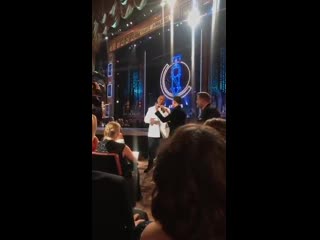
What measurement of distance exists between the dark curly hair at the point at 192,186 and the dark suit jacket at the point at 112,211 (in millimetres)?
218

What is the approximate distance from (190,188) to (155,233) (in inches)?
5.0

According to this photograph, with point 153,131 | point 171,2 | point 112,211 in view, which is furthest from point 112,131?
point 171,2

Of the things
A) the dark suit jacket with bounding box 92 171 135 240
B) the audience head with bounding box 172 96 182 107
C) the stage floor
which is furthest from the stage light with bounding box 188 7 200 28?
the dark suit jacket with bounding box 92 171 135 240

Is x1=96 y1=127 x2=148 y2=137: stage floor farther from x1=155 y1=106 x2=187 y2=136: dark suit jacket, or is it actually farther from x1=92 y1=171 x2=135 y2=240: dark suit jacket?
x1=92 y1=171 x2=135 y2=240: dark suit jacket

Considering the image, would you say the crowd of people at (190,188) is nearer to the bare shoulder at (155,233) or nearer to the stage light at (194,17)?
the bare shoulder at (155,233)

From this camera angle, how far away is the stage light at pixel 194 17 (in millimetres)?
2713

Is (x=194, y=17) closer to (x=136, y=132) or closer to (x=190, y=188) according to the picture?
(x=136, y=132)

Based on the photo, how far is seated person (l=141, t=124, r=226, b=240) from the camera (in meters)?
0.74

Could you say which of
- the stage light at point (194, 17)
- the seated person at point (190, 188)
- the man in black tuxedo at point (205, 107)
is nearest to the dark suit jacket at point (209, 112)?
the man in black tuxedo at point (205, 107)

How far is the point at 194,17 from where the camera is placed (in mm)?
2938

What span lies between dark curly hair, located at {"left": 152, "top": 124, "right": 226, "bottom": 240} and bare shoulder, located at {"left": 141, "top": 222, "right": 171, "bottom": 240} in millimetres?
12
